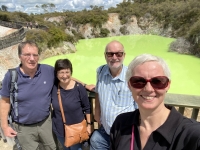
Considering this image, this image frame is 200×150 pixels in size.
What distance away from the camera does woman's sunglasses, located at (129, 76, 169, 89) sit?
1.25 m

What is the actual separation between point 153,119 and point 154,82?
0.25m

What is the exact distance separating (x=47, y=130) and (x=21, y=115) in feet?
1.37

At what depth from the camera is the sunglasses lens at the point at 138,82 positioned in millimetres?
1283

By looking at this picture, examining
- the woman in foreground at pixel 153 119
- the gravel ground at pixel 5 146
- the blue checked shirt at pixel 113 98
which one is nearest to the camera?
the woman in foreground at pixel 153 119

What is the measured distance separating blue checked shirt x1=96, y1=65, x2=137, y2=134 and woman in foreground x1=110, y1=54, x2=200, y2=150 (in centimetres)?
70

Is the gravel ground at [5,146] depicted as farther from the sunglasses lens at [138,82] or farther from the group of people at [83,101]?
the sunglasses lens at [138,82]

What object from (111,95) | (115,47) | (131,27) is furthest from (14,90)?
(131,27)

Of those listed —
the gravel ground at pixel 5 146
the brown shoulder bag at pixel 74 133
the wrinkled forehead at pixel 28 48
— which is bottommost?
the gravel ground at pixel 5 146

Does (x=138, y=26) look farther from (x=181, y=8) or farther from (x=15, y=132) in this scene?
(x=15, y=132)

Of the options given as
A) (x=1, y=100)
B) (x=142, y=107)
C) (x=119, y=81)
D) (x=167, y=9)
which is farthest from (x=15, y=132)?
(x=167, y=9)

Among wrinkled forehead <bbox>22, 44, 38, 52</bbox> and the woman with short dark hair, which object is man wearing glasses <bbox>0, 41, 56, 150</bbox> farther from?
the woman with short dark hair

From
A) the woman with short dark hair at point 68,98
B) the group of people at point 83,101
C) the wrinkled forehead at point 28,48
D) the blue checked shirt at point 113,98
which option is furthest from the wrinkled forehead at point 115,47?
the wrinkled forehead at point 28,48

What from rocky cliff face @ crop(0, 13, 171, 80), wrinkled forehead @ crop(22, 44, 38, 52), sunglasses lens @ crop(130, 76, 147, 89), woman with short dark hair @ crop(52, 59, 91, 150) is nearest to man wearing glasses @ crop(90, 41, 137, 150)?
woman with short dark hair @ crop(52, 59, 91, 150)

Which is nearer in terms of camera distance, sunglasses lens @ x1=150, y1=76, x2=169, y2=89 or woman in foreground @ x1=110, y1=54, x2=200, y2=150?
woman in foreground @ x1=110, y1=54, x2=200, y2=150
